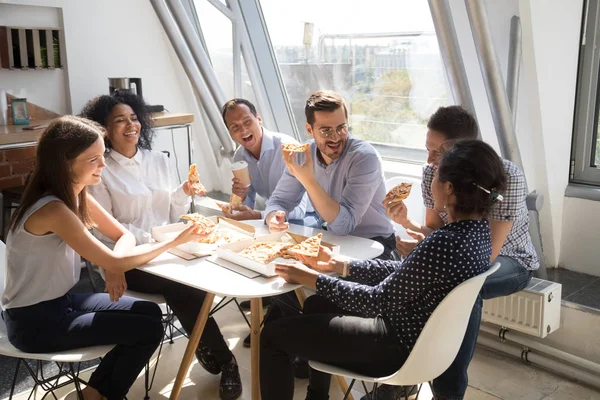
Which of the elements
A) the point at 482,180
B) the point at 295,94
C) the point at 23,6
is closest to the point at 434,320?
the point at 482,180

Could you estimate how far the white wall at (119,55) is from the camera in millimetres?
4625

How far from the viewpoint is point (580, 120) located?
134 inches

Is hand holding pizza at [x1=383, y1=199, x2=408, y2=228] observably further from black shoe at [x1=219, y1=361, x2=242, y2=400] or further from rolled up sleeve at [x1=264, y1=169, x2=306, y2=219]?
black shoe at [x1=219, y1=361, x2=242, y2=400]

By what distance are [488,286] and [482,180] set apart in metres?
0.80

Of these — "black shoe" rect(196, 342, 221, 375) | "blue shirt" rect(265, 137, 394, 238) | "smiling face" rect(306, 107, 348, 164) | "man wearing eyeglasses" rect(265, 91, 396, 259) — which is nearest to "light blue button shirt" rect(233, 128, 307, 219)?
"blue shirt" rect(265, 137, 394, 238)

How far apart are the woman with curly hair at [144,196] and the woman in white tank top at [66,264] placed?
335 millimetres

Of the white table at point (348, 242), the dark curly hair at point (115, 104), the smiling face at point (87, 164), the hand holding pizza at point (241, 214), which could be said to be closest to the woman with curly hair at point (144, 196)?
the dark curly hair at point (115, 104)

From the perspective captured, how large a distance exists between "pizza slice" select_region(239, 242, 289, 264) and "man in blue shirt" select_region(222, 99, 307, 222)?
816mm

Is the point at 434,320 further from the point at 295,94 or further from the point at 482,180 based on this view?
the point at 295,94

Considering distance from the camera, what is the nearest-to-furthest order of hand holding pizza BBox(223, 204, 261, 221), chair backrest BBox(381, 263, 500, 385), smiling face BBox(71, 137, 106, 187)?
chair backrest BBox(381, 263, 500, 385) < smiling face BBox(71, 137, 106, 187) < hand holding pizza BBox(223, 204, 261, 221)

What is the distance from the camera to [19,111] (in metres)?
4.40

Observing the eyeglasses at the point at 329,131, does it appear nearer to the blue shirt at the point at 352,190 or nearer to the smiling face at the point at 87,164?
the blue shirt at the point at 352,190

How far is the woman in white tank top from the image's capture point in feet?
7.42

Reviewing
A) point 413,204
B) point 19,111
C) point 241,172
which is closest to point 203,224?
point 241,172
